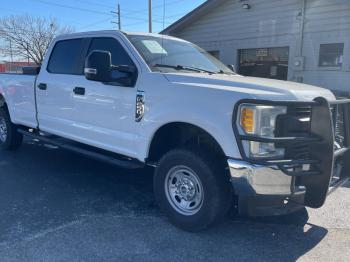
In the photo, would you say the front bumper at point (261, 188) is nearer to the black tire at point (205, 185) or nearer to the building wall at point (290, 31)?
→ the black tire at point (205, 185)

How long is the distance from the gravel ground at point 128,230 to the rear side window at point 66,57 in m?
1.55

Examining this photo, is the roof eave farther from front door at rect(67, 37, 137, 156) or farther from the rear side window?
front door at rect(67, 37, 137, 156)

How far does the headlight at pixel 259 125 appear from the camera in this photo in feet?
9.49

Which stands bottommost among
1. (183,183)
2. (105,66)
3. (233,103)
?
(183,183)

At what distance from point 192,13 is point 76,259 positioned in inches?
458

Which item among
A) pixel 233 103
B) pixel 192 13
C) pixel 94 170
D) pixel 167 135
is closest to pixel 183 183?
pixel 167 135

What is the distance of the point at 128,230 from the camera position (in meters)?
3.55

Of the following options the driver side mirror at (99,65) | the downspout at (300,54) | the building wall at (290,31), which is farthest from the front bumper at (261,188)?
the downspout at (300,54)

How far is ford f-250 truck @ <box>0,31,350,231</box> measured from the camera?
2.93m

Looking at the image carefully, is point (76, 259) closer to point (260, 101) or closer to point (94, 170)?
point (260, 101)

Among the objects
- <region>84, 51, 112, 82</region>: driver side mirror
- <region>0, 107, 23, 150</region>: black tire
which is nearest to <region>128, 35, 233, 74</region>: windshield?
<region>84, 51, 112, 82</region>: driver side mirror

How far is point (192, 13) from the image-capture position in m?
13.2

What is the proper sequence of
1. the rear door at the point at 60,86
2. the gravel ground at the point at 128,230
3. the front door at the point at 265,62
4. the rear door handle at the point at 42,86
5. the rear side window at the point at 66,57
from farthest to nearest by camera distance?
the front door at the point at 265,62
the rear door handle at the point at 42,86
the rear side window at the point at 66,57
the rear door at the point at 60,86
the gravel ground at the point at 128,230

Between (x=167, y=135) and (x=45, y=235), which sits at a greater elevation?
(x=167, y=135)
